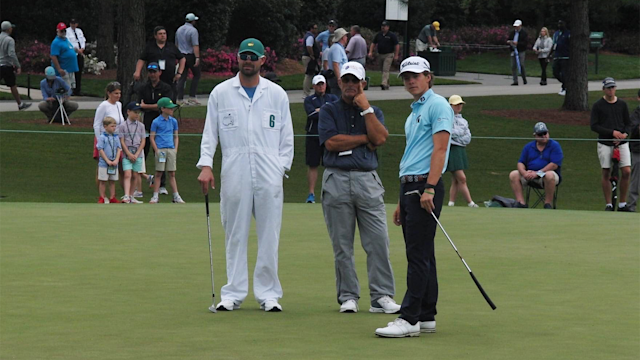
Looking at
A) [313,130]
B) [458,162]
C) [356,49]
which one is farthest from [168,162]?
[356,49]

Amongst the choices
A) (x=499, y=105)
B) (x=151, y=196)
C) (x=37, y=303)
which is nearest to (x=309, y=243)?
(x=37, y=303)

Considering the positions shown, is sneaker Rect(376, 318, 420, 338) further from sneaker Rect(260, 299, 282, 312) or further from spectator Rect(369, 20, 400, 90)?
spectator Rect(369, 20, 400, 90)

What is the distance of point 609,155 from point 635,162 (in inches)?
17.5

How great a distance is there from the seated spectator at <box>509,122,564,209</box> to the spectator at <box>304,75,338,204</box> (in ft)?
10.5

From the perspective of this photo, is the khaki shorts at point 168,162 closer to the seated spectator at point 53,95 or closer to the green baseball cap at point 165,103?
the green baseball cap at point 165,103

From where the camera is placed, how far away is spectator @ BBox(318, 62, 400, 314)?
8883mm

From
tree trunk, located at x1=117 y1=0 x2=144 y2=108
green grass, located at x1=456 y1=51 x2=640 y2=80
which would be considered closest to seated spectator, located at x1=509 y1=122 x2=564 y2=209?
tree trunk, located at x1=117 y1=0 x2=144 y2=108

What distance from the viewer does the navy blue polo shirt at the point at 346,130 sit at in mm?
8945

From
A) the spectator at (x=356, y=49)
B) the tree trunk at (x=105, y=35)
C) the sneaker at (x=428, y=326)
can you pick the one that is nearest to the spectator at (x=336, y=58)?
the spectator at (x=356, y=49)

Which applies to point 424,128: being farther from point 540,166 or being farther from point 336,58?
point 336,58

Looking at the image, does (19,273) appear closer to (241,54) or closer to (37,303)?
(37,303)

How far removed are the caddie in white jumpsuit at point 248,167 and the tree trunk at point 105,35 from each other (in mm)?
30750

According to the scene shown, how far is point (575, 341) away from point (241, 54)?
3.38m

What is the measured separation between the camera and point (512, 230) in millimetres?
14555
